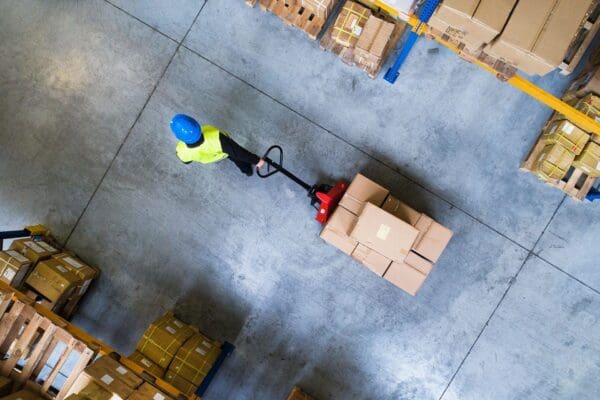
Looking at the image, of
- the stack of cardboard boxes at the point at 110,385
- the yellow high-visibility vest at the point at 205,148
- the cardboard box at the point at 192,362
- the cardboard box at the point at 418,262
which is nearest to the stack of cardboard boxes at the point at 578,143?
the cardboard box at the point at 418,262

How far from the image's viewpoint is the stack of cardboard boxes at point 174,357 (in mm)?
5145

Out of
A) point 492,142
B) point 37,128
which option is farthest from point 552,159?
point 37,128

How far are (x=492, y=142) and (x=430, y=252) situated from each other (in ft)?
5.83

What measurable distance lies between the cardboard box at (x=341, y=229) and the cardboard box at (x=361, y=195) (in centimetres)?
8

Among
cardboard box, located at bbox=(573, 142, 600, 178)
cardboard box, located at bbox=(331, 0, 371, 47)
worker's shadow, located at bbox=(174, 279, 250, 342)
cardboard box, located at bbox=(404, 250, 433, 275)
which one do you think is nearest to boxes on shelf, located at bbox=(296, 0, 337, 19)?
cardboard box, located at bbox=(331, 0, 371, 47)

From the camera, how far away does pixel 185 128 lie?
14.4ft

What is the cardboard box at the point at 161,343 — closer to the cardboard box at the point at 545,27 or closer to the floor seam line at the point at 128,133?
the floor seam line at the point at 128,133

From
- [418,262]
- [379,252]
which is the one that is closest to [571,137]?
[418,262]

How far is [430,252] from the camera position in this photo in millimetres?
5160

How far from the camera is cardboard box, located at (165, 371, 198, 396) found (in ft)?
16.8

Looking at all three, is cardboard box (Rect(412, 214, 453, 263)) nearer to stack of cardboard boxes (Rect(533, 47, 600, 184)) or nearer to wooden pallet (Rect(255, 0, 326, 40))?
stack of cardboard boxes (Rect(533, 47, 600, 184))

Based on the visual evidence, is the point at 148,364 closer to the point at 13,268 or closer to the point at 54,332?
the point at 54,332

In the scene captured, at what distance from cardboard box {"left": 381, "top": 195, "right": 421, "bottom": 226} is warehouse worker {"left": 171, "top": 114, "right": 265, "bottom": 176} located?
1.60 meters

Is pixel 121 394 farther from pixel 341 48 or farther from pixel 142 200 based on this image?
pixel 341 48
